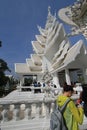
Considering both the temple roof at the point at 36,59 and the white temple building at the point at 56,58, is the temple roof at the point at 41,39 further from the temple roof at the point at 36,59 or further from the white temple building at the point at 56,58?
the temple roof at the point at 36,59

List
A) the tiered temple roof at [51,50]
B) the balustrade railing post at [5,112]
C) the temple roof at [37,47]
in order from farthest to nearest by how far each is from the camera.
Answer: the temple roof at [37,47], the tiered temple roof at [51,50], the balustrade railing post at [5,112]

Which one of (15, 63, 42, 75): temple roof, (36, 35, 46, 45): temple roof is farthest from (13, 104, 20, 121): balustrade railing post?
(36, 35, 46, 45): temple roof

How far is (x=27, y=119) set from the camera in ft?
19.9

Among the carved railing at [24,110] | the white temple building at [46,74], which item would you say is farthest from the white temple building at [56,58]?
the carved railing at [24,110]

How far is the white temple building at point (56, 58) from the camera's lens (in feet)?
87.8

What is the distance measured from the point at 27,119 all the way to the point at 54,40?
98.4ft

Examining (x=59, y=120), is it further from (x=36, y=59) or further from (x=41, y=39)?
(x=41, y=39)

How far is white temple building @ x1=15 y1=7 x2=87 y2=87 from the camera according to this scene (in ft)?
87.8

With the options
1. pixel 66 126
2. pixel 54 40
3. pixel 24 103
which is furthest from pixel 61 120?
pixel 54 40

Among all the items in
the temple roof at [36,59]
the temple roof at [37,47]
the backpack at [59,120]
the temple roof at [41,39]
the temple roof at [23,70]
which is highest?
the temple roof at [41,39]

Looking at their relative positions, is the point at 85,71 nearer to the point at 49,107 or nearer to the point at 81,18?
the point at 81,18

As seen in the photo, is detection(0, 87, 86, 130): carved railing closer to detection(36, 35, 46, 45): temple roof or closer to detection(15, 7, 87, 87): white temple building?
detection(15, 7, 87, 87): white temple building

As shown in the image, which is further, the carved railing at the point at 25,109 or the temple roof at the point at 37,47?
the temple roof at the point at 37,47

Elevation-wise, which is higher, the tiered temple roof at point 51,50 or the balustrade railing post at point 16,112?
the tiered temple roof at point 51,50
